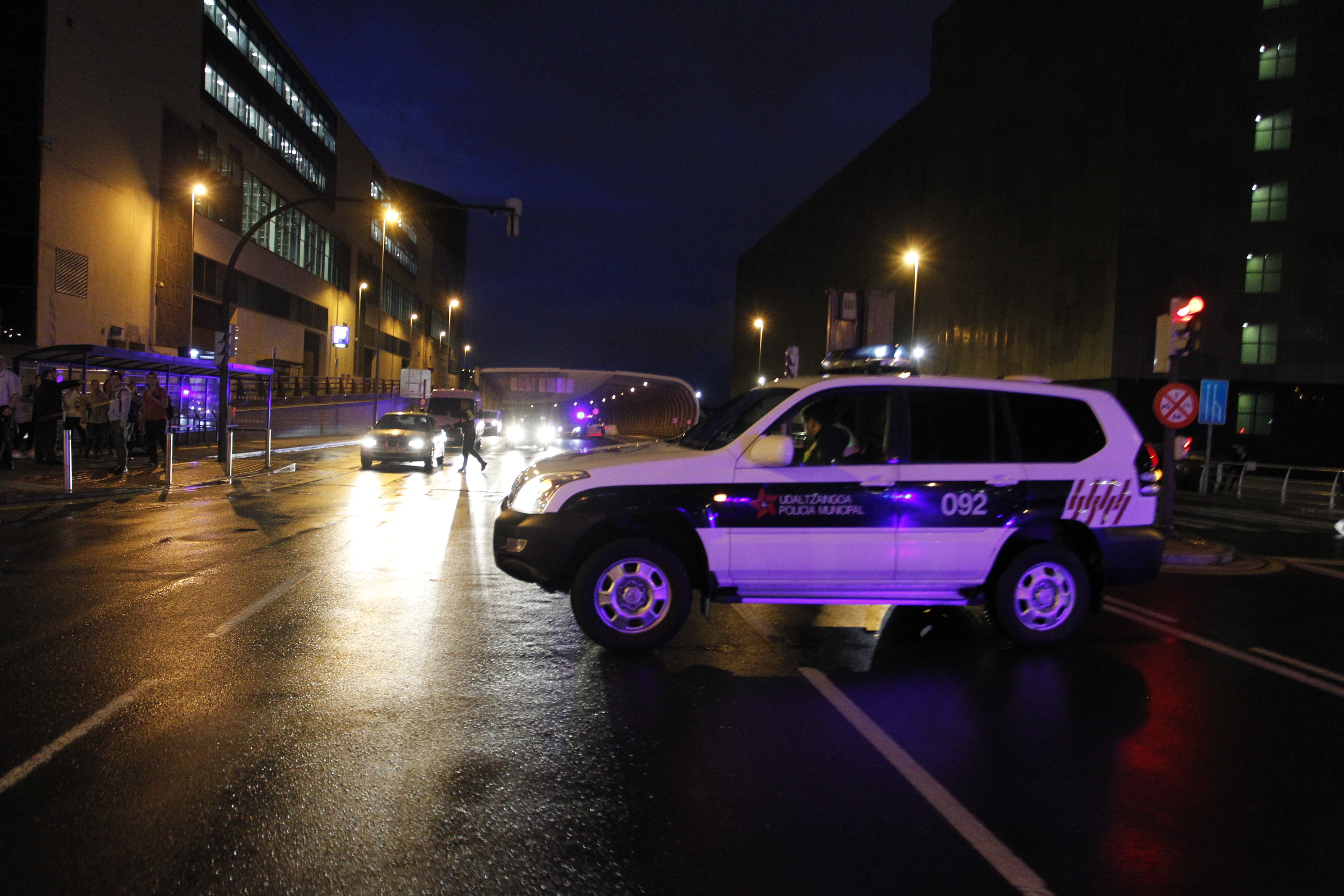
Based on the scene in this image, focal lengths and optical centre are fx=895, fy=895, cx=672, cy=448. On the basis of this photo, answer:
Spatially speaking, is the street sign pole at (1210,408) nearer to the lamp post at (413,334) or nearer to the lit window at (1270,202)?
the lit window at (1270,202)

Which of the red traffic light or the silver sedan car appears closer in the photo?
the red traffic light

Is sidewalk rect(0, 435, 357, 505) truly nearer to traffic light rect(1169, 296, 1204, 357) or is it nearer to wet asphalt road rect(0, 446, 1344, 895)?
wet asphalt road rect(0, 446, 1344, 895)

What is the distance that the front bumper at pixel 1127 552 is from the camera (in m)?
6.71

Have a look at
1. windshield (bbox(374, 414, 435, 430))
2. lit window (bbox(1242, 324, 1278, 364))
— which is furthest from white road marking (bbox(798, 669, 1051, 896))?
lit window (bbox(1242, 324, 1278, 364))

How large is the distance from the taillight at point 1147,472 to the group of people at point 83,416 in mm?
15845

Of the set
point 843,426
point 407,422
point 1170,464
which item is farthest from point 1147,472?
point 407,422

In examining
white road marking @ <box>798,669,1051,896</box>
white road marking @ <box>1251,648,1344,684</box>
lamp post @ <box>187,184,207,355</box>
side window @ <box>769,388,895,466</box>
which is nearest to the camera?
white road marking @ <box>798,669,1051,896</box>

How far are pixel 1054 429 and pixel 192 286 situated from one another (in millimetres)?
41430

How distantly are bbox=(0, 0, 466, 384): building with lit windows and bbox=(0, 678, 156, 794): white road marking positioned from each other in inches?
581

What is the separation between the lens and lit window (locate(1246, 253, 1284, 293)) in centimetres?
3762

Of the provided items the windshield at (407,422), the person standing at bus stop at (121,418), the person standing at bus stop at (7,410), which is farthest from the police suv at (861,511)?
the windshield at (407,422)

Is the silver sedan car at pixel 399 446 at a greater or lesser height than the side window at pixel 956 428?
lesser

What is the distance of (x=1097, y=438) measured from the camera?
677 centimetres

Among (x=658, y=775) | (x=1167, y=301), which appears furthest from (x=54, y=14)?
(x=1167, y=301)
